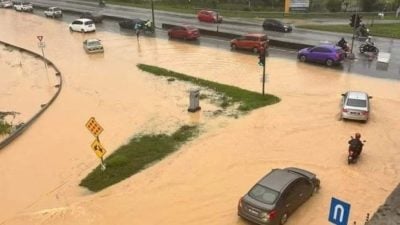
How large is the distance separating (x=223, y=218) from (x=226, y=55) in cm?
2320

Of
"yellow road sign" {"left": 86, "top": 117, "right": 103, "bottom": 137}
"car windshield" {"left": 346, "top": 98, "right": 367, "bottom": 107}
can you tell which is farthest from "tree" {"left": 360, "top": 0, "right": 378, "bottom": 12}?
"yellow road sign" {"left": 86, "top": 117, "right": 103, "bottom": 137}

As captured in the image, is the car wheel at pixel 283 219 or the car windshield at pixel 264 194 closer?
the car windshield at pixel 264 194

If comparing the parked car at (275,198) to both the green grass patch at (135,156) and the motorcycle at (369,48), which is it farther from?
the motorcycle at (369,48)

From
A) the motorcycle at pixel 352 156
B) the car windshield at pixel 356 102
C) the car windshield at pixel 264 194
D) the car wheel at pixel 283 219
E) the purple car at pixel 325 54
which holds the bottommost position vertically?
the car wheel at pixel 283 219

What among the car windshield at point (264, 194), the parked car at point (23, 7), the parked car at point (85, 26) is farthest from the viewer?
the parked car at point (23, 7)

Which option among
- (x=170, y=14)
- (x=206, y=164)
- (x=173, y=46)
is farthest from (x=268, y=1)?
(x=206, y=164)

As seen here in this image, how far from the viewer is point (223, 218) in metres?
15.1

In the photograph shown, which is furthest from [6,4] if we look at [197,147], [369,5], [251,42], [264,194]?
[264,194]

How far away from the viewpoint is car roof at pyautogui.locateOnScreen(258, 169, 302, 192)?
14.4 metres

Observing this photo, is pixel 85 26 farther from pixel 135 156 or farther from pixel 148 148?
pixel 135 156

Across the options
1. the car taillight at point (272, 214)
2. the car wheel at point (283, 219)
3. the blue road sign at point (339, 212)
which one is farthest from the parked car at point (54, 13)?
the blue road sign at point (339, 212)

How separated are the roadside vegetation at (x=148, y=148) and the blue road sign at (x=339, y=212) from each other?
1021 centimetres

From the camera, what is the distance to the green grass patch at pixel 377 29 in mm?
41156

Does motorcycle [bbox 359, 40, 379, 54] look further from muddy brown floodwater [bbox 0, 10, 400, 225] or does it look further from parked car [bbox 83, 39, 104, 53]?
parked car [bbox 83, 39, 104, 53]
